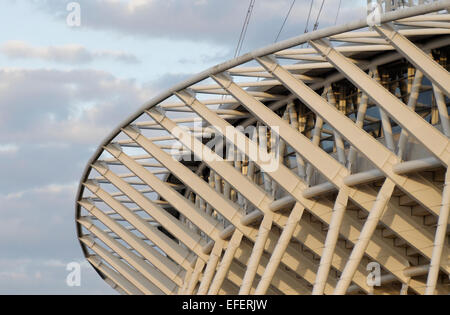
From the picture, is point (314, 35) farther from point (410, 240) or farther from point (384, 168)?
point (410, 240)

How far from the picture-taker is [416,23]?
62.5 feet

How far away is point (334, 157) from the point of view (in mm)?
26578

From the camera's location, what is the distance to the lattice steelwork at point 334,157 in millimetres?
20156

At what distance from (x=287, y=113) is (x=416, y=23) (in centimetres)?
1062

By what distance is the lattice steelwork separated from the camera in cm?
2016

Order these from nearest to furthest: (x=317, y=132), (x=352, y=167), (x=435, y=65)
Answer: (x=435, y=65) → (x=352, y=167) → (x=317, y=132)

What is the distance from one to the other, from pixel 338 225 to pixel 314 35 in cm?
493

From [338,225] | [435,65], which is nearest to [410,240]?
[338,225]
